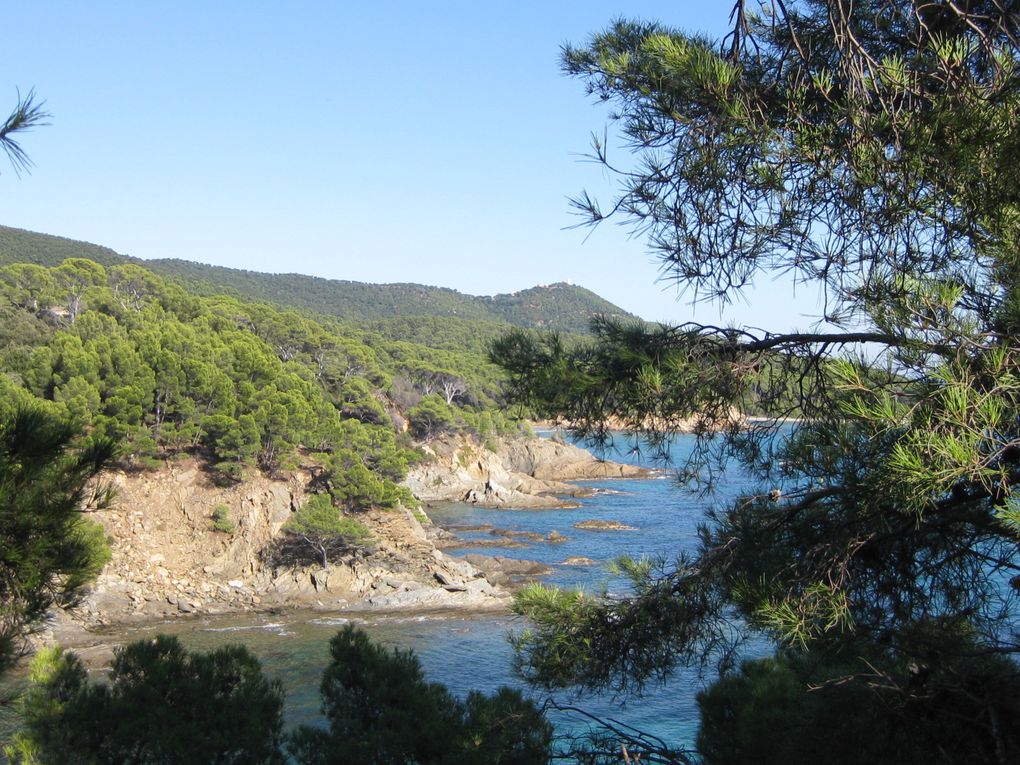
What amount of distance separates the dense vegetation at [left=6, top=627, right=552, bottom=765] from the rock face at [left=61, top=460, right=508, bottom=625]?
10.7 metres

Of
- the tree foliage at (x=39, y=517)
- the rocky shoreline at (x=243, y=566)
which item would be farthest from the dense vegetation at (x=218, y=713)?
the rocky shoreline at (x=243, y=566)

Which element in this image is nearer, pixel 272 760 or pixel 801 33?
pixel 801 33

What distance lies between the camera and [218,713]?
6070 mm

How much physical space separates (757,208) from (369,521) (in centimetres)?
1779

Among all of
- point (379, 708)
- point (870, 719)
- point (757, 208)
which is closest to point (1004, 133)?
point (757, 208)

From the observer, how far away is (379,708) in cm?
594

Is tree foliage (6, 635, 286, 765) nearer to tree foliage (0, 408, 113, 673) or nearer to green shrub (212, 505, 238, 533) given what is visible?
tree foliage (0, 408, 113, 673)

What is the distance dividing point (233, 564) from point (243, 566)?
22cm

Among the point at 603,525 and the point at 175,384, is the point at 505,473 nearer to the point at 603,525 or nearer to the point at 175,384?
the point at 603,525

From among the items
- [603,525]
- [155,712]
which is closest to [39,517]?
[155,712]

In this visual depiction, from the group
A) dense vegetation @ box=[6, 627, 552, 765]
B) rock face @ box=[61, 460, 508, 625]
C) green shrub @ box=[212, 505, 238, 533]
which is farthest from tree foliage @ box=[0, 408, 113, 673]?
green shrub @ box=[212, 505, 238, 533]

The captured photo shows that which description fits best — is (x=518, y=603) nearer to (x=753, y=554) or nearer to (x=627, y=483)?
(x=753, y=554)

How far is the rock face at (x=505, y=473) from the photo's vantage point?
29172 mm

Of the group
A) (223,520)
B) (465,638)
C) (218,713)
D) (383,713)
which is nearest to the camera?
(383,713)
